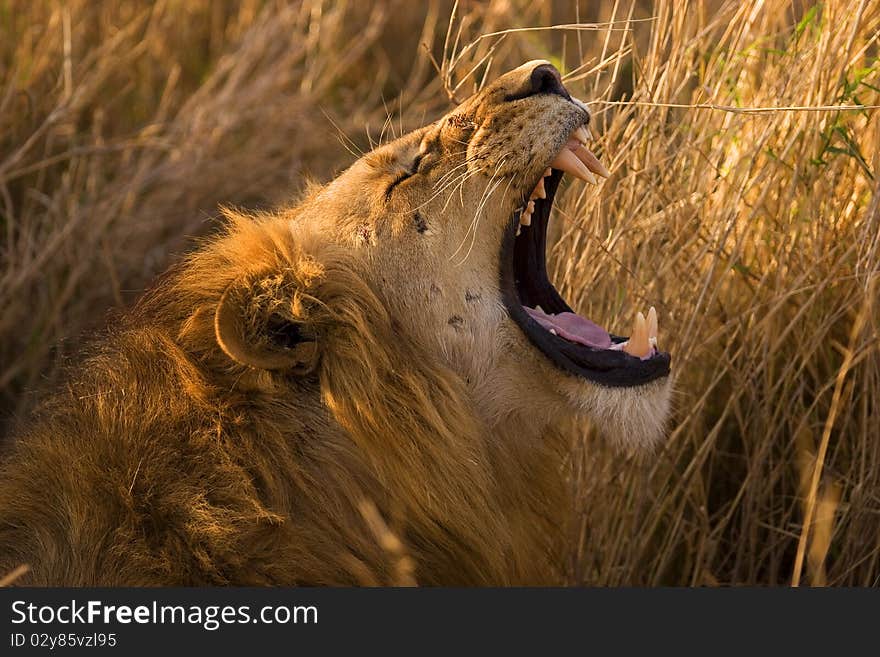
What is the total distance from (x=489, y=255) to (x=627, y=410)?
0.50 m

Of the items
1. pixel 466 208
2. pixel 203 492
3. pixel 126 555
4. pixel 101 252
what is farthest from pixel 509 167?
pixel 101 252

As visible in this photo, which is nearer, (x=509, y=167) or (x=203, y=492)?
(x=203, y=492)

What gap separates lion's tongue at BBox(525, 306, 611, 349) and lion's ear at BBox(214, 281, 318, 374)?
623mm

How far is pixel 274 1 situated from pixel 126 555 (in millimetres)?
4519

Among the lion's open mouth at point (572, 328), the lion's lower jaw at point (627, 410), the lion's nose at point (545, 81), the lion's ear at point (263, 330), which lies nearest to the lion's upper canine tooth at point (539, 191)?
the lion's open mouth at point (572, 328)

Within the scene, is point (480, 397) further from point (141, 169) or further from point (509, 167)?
point (141, 169)

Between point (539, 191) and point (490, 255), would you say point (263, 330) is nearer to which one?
point (490, 255)

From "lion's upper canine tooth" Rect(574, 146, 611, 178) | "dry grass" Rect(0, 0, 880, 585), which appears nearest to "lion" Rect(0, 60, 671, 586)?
"lion's upper canine tooth" Rect(574, 146, 611, 178)

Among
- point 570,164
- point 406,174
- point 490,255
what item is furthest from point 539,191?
point 406,174

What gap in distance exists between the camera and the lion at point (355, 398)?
101 inches

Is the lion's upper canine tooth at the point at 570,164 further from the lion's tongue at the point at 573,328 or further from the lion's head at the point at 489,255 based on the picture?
the lion's tongue at the point at 573,328

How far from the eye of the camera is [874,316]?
3244mm

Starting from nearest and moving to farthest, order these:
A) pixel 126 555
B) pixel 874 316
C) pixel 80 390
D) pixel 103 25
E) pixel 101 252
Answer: pixel 126 555, pixel 80 390, pixel 874 316, pixel 101 252, pixel 103 25

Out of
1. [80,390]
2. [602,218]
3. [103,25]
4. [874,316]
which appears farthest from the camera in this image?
[103,25]
